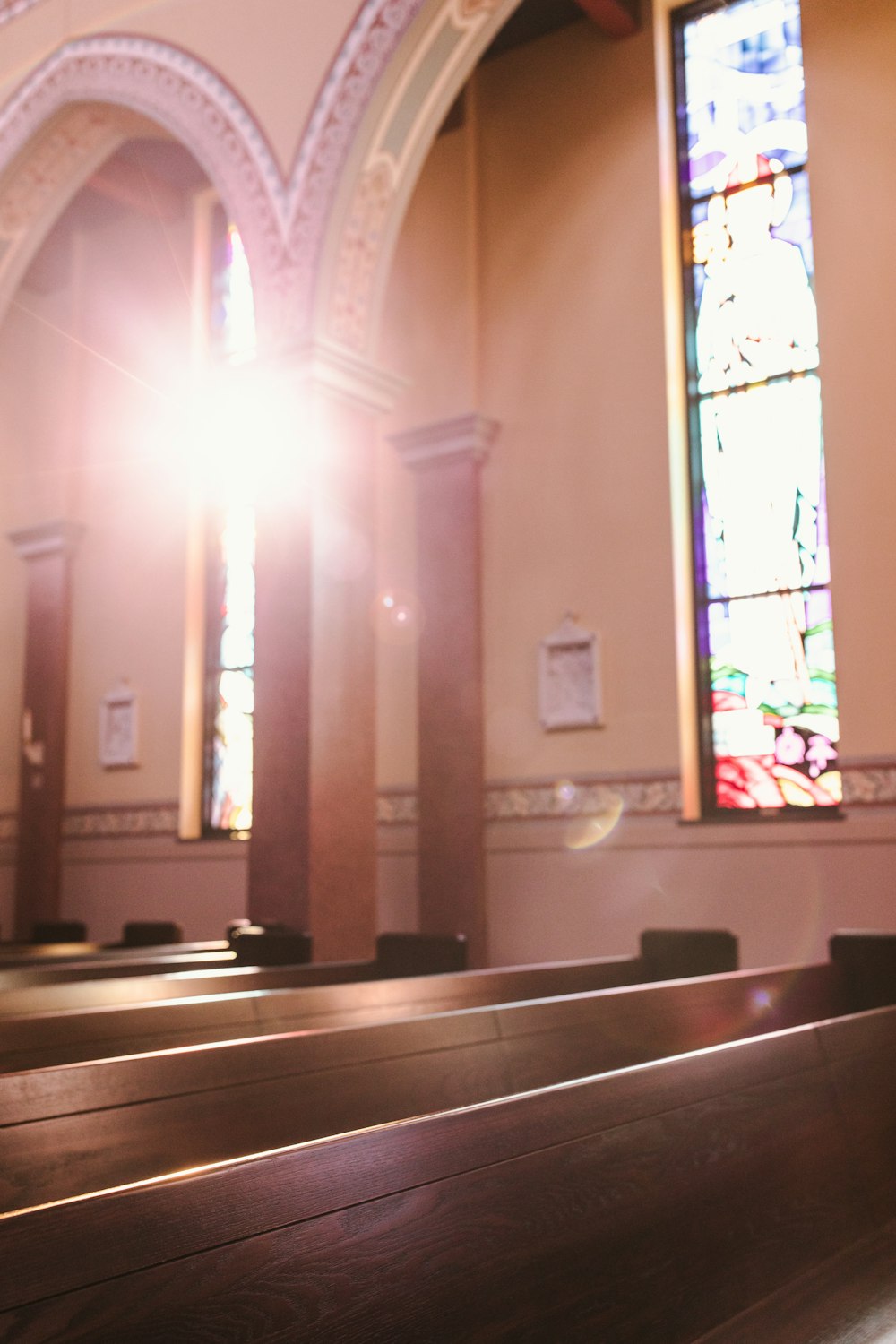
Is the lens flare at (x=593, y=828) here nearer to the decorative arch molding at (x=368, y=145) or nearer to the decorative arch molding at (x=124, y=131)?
the decorative arch molding at (x=368, y=145)

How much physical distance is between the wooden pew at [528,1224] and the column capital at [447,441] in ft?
18.3

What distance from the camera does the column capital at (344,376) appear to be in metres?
6.25

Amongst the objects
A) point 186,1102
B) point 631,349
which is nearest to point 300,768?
point 631,349

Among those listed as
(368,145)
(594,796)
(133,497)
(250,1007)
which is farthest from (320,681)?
(133,497)

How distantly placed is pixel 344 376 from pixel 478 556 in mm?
1714

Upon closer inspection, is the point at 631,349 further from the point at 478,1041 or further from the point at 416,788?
the point at 478,1041

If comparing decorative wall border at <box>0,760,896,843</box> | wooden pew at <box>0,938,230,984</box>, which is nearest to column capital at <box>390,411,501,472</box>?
decorative wall border at <box>0,760,896,843</box>

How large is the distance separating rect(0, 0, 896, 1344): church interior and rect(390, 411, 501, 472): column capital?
40 millimetres

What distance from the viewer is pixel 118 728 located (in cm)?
972

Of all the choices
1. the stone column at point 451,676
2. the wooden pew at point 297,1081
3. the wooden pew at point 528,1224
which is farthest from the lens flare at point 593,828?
the wooden pew at point 528,1224

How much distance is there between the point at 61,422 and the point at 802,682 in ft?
21.7

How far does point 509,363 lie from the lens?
25.3 feet

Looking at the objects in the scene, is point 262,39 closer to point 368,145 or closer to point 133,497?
point 368,145

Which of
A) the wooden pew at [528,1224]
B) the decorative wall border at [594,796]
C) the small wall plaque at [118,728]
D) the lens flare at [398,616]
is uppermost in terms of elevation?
the lens flare at [398,616]
